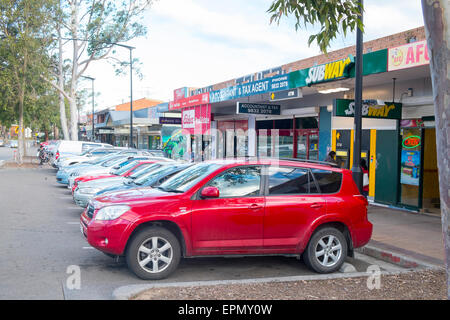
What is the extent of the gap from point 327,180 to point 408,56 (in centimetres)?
449

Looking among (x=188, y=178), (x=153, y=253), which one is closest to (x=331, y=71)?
(x=188, y=178)

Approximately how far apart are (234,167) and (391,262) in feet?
10.4

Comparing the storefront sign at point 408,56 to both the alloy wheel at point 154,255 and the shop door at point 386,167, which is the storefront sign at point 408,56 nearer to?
the shop door at point 386,167

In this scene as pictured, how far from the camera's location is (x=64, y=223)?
9.82 metres

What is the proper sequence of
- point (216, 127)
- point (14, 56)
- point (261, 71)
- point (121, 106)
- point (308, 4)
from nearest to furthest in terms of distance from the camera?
point (308, 4)
point (261, 71)
point (216, 127)
point (14, 56)
point (121, 106)

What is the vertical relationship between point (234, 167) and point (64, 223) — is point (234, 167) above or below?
above

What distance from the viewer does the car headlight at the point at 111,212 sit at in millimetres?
5891

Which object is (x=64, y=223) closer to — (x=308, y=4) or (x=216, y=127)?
(x=308, y=4)

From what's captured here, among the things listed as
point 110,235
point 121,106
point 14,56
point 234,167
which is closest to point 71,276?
point 110,235

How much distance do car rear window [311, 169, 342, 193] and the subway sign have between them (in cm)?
475

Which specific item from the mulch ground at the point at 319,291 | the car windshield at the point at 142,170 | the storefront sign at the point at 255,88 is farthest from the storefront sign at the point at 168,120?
the mulch ground at the point at 319,291

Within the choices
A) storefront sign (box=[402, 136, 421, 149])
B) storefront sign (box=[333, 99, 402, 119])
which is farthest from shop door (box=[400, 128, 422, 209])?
storefront sign (box=[333, 99, 402, 119])

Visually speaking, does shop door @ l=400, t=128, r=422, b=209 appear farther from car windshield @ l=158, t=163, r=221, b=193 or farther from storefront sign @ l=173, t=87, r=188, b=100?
storefront sign @ l=173, t=87, r=188, b=100

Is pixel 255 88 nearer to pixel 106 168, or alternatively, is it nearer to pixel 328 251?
pixel 106 168
